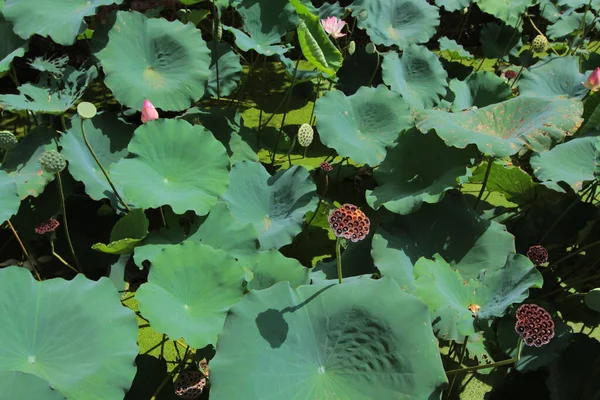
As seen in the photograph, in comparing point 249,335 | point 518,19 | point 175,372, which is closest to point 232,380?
point 249,335

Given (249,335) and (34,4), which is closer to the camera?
(249,335)

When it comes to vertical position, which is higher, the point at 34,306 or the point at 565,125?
the point at 565,125

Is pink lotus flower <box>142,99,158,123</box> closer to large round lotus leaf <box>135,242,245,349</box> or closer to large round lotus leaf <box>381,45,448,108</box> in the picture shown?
large round lotus leaf <box>135,242,245,349</box>

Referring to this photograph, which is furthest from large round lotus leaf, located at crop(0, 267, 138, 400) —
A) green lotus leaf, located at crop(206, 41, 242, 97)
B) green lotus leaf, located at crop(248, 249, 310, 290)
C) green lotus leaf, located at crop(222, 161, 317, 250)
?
green lotus leaf, located at crop(206, 41, 242, 97)

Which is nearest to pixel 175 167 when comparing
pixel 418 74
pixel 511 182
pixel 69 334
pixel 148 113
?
pixel 148 113

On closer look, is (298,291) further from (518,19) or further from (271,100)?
(518,19)

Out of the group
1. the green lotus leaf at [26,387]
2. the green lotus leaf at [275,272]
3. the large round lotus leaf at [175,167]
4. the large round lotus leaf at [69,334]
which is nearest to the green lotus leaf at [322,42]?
the large round lotus leaf at [175,167]

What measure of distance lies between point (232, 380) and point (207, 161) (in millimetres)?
910

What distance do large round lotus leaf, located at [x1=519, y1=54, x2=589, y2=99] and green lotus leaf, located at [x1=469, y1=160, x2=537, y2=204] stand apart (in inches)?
23.9

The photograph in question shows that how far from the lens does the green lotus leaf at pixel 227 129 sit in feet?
8.36

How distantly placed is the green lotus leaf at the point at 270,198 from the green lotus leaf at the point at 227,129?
326 mm

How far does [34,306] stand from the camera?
4.86ft

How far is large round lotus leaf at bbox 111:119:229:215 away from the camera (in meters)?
1.88

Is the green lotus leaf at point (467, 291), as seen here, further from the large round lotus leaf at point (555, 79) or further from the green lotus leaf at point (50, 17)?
the green lotus leaf at point (50, 17)
